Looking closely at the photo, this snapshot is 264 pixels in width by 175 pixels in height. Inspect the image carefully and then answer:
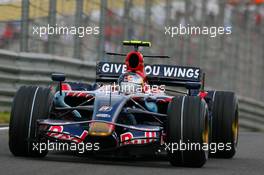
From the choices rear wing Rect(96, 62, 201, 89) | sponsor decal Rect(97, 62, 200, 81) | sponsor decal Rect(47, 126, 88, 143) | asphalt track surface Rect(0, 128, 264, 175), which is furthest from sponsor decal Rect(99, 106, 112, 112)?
sponsor decal Rect(97, 62, 200, 81)

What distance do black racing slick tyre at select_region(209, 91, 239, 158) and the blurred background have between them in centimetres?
504

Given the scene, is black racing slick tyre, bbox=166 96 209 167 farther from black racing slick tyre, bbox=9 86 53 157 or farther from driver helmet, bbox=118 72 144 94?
driver helmet, bbox=118 72 144 94

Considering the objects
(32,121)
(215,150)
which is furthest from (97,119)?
(215,150)

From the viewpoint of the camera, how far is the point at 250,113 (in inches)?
928

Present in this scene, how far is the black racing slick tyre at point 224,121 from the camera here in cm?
1220

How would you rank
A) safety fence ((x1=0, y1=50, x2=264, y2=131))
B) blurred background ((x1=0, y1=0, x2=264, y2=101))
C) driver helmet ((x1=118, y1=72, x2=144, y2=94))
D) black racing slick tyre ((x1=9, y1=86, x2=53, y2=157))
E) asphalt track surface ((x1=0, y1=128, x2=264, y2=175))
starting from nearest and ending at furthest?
asphalt track surface ((x1=0, y1=128, x2=264, y2=175)) < black racing slick tyre ((x1=9, y1=86, x2=53, y2=157)) < driver helmet ((x1=118, y1=72, x2=144, y2=94)) < safety fence ((x1=0, y1=50, x2=264, y2=131)) < blurred background ((x1=0, y1=0, x2=264, y2=101))

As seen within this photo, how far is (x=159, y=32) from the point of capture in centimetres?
2206

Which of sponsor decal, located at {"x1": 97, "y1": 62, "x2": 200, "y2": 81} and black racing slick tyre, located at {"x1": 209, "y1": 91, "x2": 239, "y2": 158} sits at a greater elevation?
sponsor decal, located at {"x1": 97, "y1": 62, "x2": 200, "y2": 81}

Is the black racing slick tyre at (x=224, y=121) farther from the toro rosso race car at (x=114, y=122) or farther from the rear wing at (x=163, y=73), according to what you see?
the toro rosso race car at (x=114, y=122)

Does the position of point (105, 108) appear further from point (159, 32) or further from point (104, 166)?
point (159, 32)

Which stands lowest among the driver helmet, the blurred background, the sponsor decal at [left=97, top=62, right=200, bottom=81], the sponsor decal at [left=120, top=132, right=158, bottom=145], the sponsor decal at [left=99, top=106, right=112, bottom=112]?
the sponsor decal at [left=120, top=132, right=158, bottom=145]

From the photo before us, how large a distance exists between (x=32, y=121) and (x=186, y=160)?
1.61m

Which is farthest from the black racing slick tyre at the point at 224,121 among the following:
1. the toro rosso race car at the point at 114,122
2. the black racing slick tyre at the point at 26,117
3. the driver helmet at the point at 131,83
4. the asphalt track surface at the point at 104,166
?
the black racing slick tyre at the point at 26,117

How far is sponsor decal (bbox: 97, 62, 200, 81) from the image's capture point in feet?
41.6
